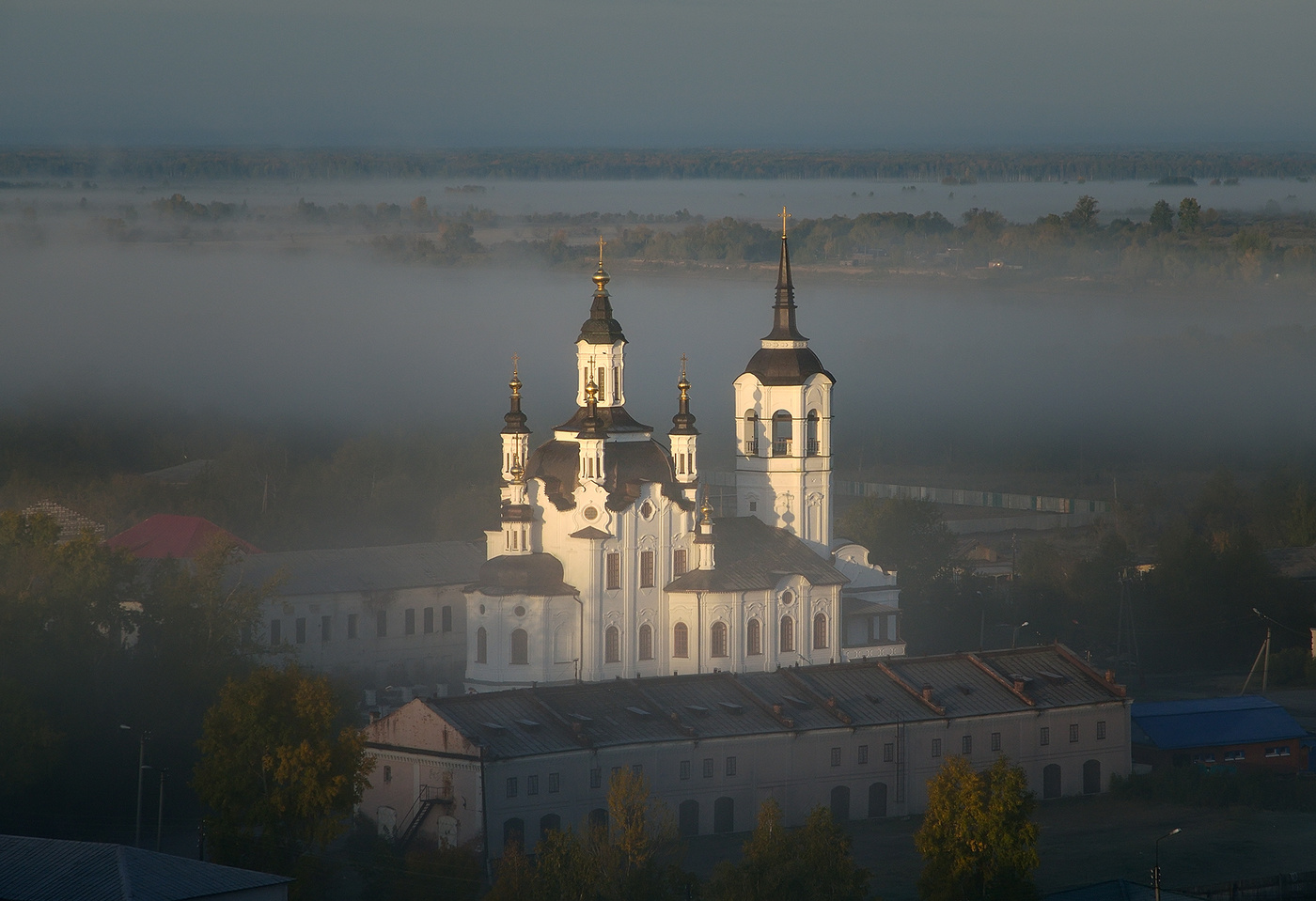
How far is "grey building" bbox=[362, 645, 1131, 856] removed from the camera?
51375 mm

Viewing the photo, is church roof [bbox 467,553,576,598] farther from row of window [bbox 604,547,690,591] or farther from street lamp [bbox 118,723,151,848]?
street lamp [bbox 118,723,151,848]

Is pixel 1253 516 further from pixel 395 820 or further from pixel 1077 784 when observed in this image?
pixel 395 820

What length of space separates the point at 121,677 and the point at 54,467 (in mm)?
52676

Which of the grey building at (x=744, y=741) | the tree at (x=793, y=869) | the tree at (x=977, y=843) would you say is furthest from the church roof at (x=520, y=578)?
the tree at (x=977, y=843)

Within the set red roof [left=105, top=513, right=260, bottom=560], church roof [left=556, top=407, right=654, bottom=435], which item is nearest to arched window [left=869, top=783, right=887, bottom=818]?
church roof [left=556, top=407, right=654, bottom=435]

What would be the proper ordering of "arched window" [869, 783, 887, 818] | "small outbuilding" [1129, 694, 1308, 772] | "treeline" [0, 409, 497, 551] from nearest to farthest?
"arched window" [869, 783, 887, 818] < "small outbuilding" [1129, 694, 1308, 772] < "treeline" [0, 409, 497, 551]

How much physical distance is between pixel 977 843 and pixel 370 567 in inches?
1425

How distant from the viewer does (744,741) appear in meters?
54.6

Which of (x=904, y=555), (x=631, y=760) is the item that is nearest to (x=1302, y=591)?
(x=904, y=555)

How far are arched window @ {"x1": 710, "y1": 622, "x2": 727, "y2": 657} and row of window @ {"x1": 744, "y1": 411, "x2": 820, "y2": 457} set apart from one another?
Answer: 669cm

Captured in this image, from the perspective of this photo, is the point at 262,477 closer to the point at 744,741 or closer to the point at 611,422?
the point at 611,422

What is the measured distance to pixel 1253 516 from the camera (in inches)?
4390

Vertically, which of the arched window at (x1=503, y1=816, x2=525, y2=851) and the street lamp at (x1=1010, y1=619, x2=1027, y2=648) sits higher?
the street lamp at (x1=1010, y1=619, x2=1027, y2=648)

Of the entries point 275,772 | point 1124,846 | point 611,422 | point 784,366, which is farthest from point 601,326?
point 275,772
